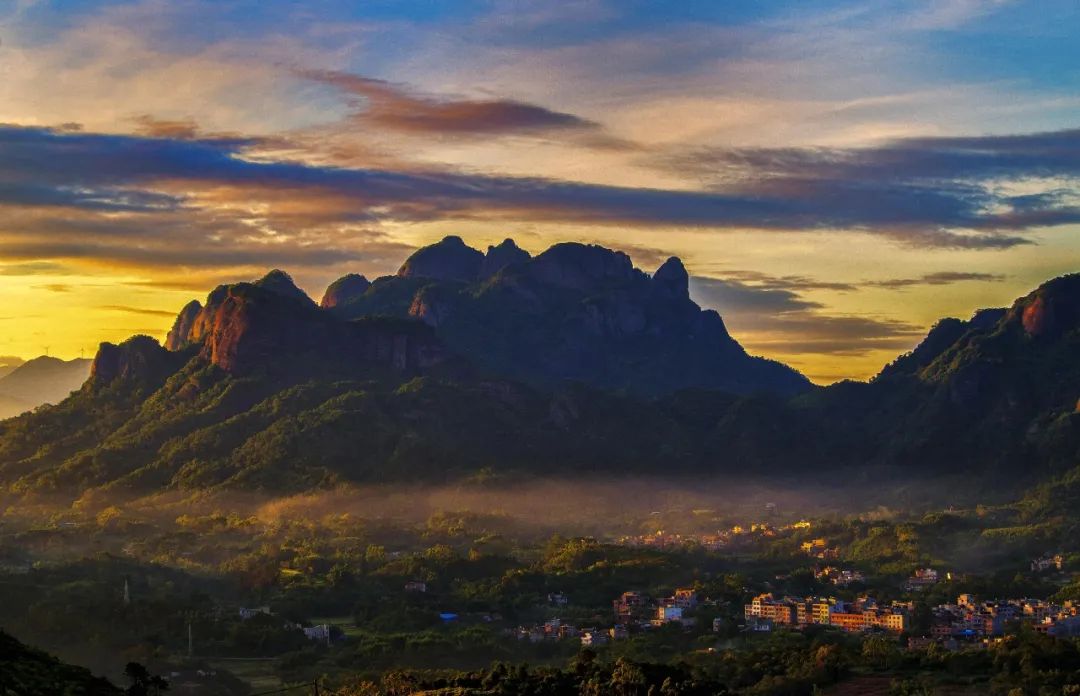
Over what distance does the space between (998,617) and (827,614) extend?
11.2 metres

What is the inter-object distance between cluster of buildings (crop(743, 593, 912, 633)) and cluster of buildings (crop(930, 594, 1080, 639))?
248cm

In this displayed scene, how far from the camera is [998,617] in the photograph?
87438mm

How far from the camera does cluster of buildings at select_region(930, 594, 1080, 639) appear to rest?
8319 cm

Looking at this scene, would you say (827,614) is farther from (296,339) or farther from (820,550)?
(296,339)

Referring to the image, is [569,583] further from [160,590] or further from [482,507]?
[482,507]

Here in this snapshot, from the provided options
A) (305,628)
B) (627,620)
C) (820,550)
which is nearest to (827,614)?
(627,620)

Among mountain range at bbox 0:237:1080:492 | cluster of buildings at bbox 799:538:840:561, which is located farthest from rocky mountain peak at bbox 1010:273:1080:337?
cluster of buildings at bbox 799:538:840:561

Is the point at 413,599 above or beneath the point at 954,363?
beneath

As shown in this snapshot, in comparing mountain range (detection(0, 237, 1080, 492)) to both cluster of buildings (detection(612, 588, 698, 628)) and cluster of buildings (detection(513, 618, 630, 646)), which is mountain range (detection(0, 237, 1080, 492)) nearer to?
cluster of buildings (detection(612, 588, 698, 628))

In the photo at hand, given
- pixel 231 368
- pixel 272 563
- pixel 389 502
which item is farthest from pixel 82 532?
pixel 231 368

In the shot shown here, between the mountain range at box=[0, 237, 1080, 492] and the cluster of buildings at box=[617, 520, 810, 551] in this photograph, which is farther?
the mountain range at box=[0, 237, 1080, 492]

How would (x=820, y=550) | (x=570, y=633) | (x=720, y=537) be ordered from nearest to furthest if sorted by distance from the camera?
(x=570, y=633)
(x=820, y=550)
(x=720, y=537)

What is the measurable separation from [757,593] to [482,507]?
2563 inches

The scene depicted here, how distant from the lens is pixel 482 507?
167875 millimetres
